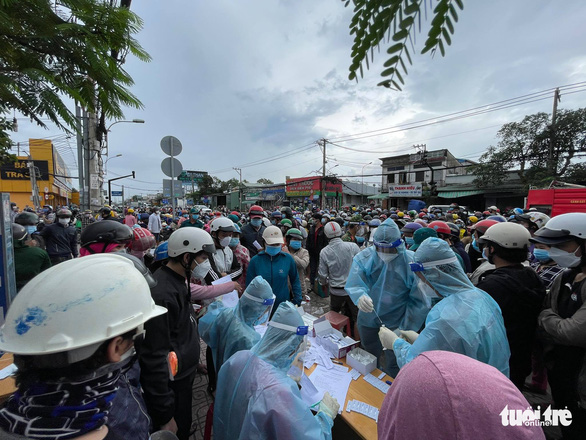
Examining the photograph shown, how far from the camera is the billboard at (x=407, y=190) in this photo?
2505 centimetres

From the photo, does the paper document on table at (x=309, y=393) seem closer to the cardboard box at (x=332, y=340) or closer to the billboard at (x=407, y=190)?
the cardboard box at (x=332, y=340)

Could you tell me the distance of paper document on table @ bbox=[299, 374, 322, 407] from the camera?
1.82m

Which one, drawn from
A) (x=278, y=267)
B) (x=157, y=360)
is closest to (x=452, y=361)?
(x=157, y=360)

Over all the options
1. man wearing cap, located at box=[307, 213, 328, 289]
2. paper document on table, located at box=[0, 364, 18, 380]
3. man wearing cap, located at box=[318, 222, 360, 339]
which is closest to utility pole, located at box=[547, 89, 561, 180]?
man wearing cap, located at box=[307, 213, 328, 289]

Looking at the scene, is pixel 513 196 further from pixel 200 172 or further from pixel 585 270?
pixel 200 172

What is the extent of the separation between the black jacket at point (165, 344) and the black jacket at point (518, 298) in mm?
2525

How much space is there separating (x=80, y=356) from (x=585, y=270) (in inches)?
127

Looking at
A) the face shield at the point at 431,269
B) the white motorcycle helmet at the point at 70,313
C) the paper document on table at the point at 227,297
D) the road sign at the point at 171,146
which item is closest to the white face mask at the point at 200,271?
the paper document on table at the point at 227,297

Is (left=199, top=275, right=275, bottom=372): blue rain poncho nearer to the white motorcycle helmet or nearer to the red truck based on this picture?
the white motorcycle helmet

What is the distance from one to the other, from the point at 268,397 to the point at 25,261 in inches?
160

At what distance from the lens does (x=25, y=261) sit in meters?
3.40

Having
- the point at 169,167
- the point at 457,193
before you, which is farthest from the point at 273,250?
the point at 457,193

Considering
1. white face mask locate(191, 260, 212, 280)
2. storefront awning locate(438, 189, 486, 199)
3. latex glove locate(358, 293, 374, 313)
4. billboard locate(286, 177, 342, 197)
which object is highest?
billboard locate(286, 177, 342, 197)

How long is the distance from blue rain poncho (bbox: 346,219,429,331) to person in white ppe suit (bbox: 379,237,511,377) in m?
0.82
